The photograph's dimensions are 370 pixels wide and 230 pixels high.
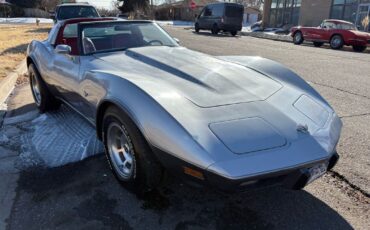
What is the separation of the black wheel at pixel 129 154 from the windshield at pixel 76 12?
41.5 ft

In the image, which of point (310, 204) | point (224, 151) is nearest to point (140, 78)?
point (224, 151)

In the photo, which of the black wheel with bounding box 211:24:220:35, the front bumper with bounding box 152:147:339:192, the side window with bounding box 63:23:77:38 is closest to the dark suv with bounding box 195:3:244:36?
the black wheel with bounding box 211:24:220:35

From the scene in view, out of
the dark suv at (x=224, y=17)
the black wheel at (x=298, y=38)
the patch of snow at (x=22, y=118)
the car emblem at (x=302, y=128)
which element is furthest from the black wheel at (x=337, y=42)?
the car emblem at (x=302, y=128)

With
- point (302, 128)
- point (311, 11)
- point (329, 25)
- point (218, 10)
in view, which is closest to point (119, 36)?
point (302, 128)

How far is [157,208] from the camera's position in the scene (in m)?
2.88

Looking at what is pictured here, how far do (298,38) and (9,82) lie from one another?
58.6ft

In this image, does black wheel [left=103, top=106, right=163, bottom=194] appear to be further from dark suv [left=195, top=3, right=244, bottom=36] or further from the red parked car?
dark suv [left=195, top=3, right=244, bottom=36]

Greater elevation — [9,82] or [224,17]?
[224,17]

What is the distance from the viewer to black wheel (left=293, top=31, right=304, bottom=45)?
2117cm

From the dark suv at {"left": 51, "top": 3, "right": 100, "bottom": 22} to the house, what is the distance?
19.2m

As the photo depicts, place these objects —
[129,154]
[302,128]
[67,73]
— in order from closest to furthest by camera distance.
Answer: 1. [302,128]
2. [129,154]
3. [67,73]

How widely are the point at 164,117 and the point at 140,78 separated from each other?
0.71m

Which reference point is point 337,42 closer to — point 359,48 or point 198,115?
point 359,48

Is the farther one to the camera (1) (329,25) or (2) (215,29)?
(2) (215,29)
